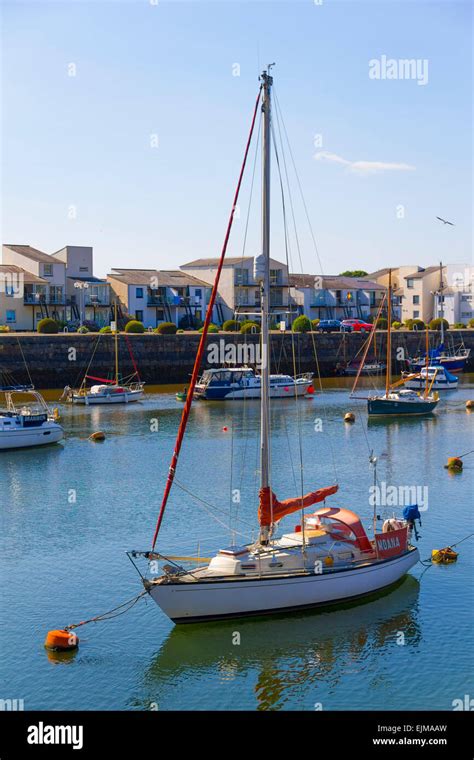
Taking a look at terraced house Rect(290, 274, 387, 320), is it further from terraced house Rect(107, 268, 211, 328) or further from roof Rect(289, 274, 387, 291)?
terraced house Rect(107, 268, 211, 328)

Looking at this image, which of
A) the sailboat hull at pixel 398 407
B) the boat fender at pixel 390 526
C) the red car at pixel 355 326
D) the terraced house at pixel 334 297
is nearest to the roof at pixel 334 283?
the terraced house at pixel 334 297

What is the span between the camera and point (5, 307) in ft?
354

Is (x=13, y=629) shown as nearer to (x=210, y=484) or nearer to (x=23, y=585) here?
(x=23, y=585)

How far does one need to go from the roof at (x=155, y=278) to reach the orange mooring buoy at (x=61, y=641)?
94707 mm

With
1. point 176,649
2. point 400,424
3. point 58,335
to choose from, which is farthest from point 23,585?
point 58,335

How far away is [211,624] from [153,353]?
73429 millimetres

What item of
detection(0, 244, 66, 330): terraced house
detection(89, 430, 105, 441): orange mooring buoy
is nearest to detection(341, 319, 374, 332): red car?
detection(0, 244, 66, 330): terraced house

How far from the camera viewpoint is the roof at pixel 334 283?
136250mm

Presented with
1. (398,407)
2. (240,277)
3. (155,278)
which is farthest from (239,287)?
(398,407)

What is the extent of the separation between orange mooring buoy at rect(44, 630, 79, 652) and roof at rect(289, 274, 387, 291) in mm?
109884

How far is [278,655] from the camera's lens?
83.7ft

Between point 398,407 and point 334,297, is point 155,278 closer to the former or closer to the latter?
point 334,297

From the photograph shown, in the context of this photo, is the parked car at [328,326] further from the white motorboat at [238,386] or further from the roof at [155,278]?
the white motorboat at [238,386]
